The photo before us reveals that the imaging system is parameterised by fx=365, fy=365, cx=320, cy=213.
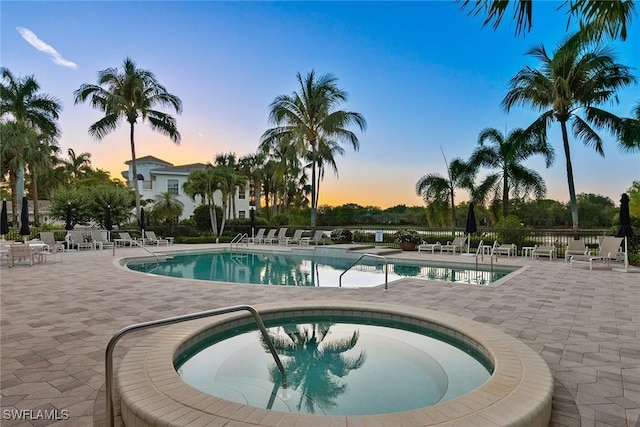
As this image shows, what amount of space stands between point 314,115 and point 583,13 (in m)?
19.8

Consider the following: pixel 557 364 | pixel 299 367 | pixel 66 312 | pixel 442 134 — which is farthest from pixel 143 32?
pixel 442 134

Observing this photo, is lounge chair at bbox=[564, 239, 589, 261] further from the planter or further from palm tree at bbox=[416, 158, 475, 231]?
palm tree at bbox=[416, 158, 475, 231]

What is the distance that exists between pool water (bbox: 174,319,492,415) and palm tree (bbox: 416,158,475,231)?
17079 millimetres

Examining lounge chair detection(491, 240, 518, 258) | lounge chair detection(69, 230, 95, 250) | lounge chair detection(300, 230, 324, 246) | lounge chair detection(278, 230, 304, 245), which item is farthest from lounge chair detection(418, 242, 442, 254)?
lounge chair detection(69, 230, 95, 250)

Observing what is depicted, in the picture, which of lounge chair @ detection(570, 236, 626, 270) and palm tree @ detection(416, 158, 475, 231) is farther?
palm tree @ detection(416, 158, 475, 231)

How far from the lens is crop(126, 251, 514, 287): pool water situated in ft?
32.3

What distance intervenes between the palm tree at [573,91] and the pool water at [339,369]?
549 inches

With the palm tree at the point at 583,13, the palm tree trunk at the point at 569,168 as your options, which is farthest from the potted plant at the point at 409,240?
the palm tree at the point at 583,13

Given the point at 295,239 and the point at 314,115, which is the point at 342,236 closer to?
the point at 295,239

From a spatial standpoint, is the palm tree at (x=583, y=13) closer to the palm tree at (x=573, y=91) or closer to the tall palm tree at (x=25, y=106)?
the palm tree at (x=573, y=91)

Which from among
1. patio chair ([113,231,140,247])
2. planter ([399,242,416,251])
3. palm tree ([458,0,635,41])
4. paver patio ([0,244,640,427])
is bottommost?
paver patio ([0,244,640,427])

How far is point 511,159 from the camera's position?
60.4 ft


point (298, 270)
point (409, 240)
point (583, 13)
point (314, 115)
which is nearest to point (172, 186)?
point (314, 115)

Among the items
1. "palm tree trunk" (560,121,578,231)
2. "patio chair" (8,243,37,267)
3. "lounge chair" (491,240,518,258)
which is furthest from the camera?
"palm tree trunk" (560,121,578,231)
